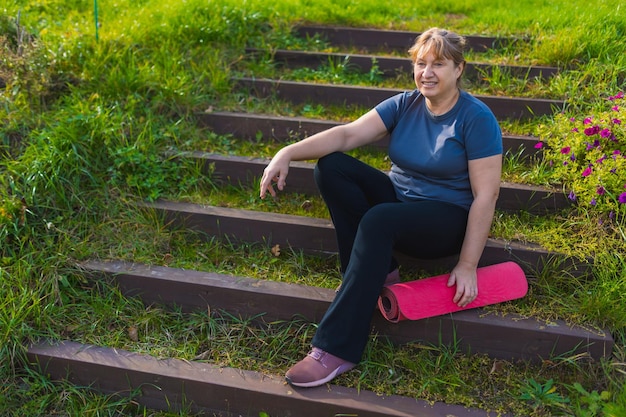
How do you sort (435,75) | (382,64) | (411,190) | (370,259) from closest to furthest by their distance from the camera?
1. (370,259)
2. (435,75)
3. (411,190)
4. (382,64)

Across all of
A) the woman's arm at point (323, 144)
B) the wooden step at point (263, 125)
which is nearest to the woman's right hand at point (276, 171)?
the woman's arm at point (323, 144)

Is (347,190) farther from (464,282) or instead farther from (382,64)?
(382,64)

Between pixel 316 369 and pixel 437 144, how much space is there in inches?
46.4

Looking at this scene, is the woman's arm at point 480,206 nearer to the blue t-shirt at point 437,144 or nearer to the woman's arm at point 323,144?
the blue t-shirt at point 437,144

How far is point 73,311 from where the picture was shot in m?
3.29

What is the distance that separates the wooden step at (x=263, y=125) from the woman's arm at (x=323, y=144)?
0.98m

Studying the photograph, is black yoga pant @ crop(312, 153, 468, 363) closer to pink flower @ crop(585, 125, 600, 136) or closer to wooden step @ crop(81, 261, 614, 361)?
wooden step @ crop(81, 261, 614, 361)

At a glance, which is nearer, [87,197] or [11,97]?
[87,197]

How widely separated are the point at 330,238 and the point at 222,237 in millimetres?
660

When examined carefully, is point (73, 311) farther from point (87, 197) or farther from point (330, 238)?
point (330, 238)

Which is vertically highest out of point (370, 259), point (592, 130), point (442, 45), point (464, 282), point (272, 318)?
point (442, 45)

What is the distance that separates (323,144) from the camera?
3094 mm

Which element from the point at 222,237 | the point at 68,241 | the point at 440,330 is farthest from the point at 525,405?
the point at 68,241

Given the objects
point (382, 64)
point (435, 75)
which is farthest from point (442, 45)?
point (382, 64)
